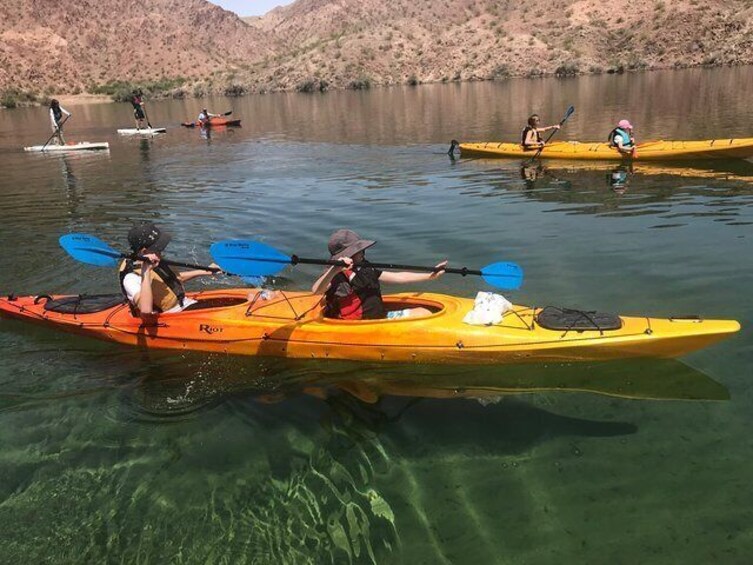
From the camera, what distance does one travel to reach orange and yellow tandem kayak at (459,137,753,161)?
14.2 metres

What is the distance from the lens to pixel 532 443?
4.83 meters

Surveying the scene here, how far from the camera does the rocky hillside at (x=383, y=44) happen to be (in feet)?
197

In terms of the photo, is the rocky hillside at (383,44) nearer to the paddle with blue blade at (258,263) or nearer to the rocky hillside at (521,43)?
the rocky hillside at (521,43)

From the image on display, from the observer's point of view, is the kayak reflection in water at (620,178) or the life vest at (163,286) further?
the kayak reflection in water at (620,178)

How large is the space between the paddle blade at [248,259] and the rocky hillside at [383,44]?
60.9m

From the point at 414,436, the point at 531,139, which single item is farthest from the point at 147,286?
the point at 531,139

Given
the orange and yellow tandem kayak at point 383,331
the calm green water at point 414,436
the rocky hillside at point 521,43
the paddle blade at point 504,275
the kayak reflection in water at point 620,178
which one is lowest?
the calm green water at point 414,436

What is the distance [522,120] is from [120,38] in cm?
8183

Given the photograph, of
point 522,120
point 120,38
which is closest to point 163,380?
point 522,120

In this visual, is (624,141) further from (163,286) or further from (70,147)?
(70,147)

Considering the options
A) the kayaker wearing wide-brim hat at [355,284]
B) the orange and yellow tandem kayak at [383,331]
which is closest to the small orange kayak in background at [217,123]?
the orange and yellow tandem kayak at [383,331]

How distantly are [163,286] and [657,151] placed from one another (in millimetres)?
12843

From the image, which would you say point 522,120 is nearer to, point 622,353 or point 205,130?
point 205,130

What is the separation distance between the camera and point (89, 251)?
23.8ft
